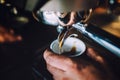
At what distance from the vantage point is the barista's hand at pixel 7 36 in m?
0.88

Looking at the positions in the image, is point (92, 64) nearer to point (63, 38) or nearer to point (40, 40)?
point (63, 38)

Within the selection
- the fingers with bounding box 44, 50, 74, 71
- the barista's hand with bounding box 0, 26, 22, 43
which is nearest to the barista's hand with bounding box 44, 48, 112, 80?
the fingers with bounding box 44, 50, 74, 71

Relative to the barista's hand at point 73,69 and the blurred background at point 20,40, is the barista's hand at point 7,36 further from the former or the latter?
the barista's hand at point 73,69

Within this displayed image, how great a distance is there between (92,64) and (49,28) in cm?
27

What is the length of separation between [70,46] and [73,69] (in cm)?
9

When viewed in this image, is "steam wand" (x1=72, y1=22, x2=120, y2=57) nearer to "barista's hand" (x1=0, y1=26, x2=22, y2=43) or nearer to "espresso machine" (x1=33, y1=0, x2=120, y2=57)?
"espresso machine" (x1=33, y1=0, x2=120, y2=57)

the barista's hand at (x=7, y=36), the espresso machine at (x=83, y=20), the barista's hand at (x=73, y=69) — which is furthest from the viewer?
the barista's hand at (x=7, y=36)

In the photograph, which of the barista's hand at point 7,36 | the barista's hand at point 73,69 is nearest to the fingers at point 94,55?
the barista's hand at point 73,69

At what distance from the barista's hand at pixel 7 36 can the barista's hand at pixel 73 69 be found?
0.22 m

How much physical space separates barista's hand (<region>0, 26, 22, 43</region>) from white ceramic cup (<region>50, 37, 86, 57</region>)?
210mm

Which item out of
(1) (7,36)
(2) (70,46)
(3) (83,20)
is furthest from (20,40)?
(3) (83,20)

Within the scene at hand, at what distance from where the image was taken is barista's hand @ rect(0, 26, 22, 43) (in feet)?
2.87

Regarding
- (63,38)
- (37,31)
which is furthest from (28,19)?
(63,38)

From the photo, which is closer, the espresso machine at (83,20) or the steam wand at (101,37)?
the espresso machine at (83,20)
